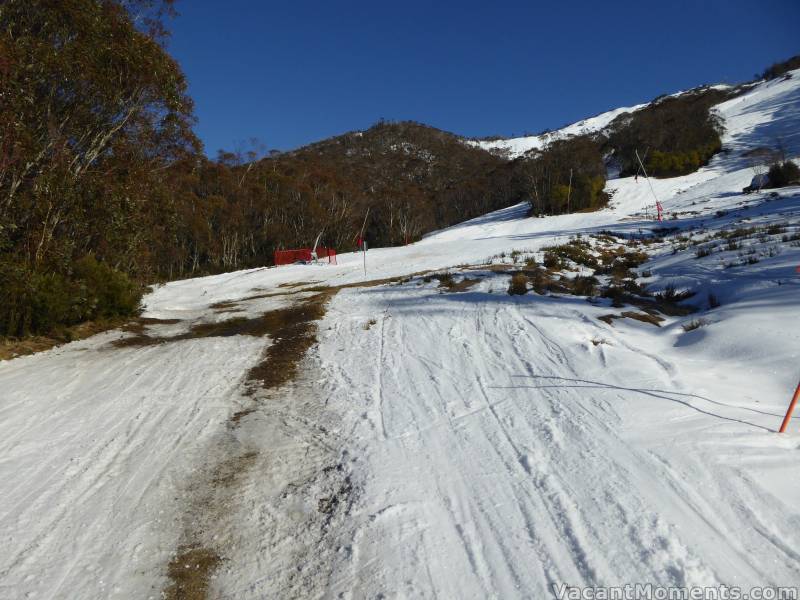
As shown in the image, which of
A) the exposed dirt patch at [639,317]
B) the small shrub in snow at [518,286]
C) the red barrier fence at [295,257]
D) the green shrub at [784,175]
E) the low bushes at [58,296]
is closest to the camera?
the exposed dirt patch at [639,317]

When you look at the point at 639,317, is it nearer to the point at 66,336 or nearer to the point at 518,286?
the point at 518,286

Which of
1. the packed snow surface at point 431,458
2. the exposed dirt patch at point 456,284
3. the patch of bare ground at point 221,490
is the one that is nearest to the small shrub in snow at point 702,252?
the packed snow surface at point 431,458

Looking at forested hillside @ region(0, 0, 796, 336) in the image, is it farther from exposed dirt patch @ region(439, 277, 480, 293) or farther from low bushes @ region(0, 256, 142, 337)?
exposed dirt patch @ region(439, 277, 480, 293)

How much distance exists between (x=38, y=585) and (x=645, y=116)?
8060 centimetres

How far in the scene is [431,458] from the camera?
4219 millimetres

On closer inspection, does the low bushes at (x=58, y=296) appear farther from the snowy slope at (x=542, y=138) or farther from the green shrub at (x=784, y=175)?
the snowy slope at (x=542, y=138)

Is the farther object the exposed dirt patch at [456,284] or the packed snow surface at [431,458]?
the exposed dirt patch at [456,284]

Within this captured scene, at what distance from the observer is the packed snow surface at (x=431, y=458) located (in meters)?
2.93

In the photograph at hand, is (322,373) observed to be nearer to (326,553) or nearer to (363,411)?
(363,411)

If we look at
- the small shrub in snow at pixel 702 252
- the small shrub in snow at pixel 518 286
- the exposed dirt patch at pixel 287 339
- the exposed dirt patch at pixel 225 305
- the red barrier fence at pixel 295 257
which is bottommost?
the exposed dirt patch at pixel 287 339

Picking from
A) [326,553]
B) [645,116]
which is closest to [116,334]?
[326,553]

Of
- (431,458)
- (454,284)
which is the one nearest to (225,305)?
(454,284)

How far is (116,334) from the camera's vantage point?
9.58 metres

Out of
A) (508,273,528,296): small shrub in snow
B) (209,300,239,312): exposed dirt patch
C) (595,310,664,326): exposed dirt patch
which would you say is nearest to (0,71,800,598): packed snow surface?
(595,310,664,326): exposed dirt patch
